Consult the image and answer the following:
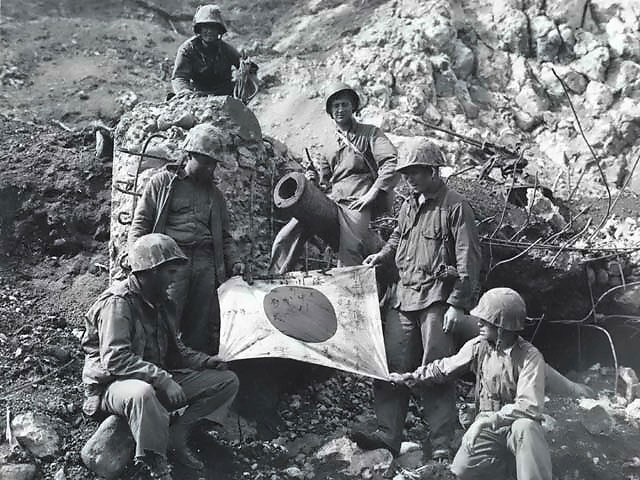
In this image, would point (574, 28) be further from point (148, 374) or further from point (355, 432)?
point (148, 374)

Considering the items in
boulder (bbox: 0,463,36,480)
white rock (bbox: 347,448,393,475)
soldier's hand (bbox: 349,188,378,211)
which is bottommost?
white rock (bbox: 347,448,393,475)

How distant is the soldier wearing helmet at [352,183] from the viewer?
6.87m

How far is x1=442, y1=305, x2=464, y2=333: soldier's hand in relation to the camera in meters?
5.67

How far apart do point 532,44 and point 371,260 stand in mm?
9156

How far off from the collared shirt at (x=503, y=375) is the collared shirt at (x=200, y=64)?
14.5 ft

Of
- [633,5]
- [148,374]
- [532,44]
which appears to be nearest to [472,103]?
[532,44]

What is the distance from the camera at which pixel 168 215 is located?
6145 millimetres

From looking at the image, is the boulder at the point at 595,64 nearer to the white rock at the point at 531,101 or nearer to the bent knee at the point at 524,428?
the white rock at the point at 531,101

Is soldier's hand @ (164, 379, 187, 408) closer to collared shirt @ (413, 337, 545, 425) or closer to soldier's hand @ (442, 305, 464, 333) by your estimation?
collared shirt @ (413, 337, 545, 425)

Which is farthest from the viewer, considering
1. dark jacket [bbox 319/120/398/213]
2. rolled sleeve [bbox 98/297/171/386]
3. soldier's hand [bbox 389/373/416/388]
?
dark jacket [bbox 319/120/398/213]

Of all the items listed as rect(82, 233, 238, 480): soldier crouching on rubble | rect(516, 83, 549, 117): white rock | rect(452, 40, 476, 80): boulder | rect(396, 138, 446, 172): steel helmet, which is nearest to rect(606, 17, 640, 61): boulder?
rect(516, 83, 549, 117): white rock

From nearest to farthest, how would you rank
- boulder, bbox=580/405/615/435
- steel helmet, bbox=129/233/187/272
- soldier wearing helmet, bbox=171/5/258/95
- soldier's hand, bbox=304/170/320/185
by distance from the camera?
steel helmet, bbox=129/233/187/272 < boulder, bbox=580/405/615/435 < soldier's hand, bbox=304/170/320/185 < soldier wearing helmet, bbox=171/5/258/95

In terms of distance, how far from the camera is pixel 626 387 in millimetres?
7879

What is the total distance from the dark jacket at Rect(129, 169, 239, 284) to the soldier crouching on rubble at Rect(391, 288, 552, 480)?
222 cm
